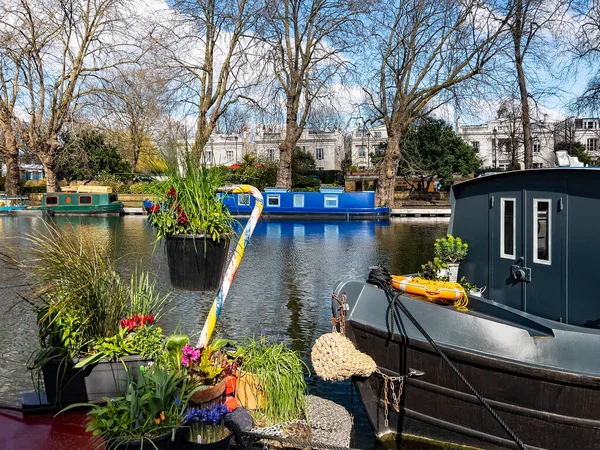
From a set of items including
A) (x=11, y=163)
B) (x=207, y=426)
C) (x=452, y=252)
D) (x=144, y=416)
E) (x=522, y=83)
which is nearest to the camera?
(x=144, y=416)

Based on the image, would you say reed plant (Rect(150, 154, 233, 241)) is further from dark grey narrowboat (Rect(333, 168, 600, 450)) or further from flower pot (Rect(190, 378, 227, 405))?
dark grey narrowboat (Rect(333, 168, 600, 450))

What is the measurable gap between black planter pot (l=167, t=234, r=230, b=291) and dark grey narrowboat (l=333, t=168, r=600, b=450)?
2.18m

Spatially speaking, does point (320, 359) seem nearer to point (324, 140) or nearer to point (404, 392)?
point (404, 392)

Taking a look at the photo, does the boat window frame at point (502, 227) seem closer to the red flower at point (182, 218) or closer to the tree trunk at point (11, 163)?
the red flower at point (182, 218)

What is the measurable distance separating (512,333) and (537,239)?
4.72ft

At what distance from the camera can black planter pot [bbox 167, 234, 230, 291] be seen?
176 inches

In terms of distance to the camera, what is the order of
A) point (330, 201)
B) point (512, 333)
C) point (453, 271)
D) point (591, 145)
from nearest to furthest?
point (512, 333)
point (453, 271)
point (330, 201)
point (591, 145)

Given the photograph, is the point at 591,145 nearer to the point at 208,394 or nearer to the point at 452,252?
the point at 452,252

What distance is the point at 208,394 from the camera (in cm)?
453

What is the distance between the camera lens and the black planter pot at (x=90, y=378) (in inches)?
188

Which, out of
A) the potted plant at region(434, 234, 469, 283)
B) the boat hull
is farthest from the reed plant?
the potted plant at region(434, 234, 469, 283)

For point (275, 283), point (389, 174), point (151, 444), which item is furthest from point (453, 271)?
point (389, 174)

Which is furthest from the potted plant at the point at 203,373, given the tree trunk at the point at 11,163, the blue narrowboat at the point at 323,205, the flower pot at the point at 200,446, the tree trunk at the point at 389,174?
the tree trunk at the point at 11,163

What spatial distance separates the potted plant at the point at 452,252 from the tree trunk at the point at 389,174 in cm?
3114
